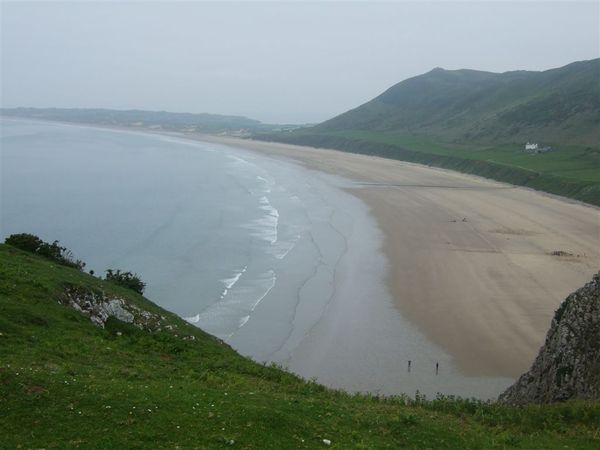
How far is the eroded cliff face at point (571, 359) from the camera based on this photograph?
15719 mm

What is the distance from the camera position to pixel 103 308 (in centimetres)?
1862

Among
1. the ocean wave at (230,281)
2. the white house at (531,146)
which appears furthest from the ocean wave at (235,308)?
the white house at (531,146)

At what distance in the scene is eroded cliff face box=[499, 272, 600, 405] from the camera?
15.7 meters

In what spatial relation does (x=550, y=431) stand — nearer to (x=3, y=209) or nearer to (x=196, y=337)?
(x=196, y=337)

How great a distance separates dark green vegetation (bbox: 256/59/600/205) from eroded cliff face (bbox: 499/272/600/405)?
53.5 metres

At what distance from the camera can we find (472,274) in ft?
120

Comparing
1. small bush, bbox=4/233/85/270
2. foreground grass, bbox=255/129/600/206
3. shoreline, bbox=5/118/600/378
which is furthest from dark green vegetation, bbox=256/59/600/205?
small bush, bbox=4/233/85/270

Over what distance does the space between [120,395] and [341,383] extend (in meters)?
11.9

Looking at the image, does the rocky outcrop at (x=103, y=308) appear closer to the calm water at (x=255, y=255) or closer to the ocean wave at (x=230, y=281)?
the calm water at (x=255, y=255)

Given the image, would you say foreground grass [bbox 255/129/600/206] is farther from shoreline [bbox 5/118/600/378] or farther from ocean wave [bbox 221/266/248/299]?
ocean wave [bbox 221/266/248/299]

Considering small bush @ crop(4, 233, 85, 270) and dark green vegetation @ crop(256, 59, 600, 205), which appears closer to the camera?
Answer: small bush @ crop(4, 233, 85, 270)

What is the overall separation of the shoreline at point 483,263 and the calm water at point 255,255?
5.00 feet

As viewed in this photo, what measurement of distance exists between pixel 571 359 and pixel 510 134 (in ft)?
396

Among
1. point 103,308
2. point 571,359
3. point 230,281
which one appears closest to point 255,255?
point 230,281
